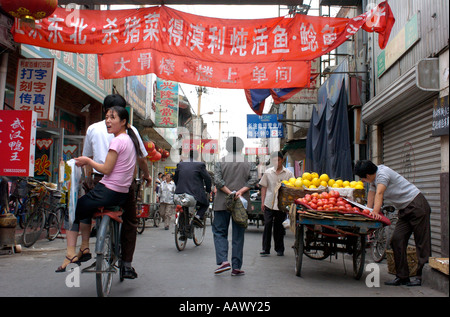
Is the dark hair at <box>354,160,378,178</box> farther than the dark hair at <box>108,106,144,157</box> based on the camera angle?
Yes

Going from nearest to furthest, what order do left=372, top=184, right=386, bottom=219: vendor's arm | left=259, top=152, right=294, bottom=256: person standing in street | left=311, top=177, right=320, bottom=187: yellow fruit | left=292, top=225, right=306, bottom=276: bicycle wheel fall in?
left=372, top=184, right=386, bottom=219: vendor's arm, left=292, top=225, right=306, bottom=276: bicycle wheel, left=311, top=177, right=320, bottom=187: yellow fruit, left=259, top=152, right=294, bottom=256: person standing in street

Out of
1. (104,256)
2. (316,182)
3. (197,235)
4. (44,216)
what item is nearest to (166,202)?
(197,235)

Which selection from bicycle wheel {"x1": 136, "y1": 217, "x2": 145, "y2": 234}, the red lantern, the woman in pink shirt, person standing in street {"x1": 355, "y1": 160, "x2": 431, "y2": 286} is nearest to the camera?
the woman in pink shirt

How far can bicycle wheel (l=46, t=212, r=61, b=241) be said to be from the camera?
920cm

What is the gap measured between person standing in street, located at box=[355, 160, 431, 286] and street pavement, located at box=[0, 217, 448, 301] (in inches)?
11.9

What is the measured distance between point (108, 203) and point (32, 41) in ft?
15.0

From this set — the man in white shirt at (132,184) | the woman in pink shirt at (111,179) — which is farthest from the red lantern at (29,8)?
the woman in pink shirt at (111,179)

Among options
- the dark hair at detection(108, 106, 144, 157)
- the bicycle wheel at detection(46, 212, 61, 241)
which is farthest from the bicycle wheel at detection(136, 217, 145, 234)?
the dark hair at detection(108, 106, 144, 157)

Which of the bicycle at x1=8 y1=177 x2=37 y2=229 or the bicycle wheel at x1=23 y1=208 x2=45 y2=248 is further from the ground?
the bicycle at x1=8 y1=177 x2=37 y2=229

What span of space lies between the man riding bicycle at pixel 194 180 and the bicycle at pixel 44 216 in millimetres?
2798

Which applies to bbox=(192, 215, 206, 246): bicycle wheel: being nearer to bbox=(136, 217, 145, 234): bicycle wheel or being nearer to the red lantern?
bbox=(136, 217, 145, 234): bicycle wheel

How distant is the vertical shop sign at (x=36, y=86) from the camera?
28.4ft


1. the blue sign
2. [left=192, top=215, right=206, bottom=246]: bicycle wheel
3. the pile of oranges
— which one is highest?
the blue sign
